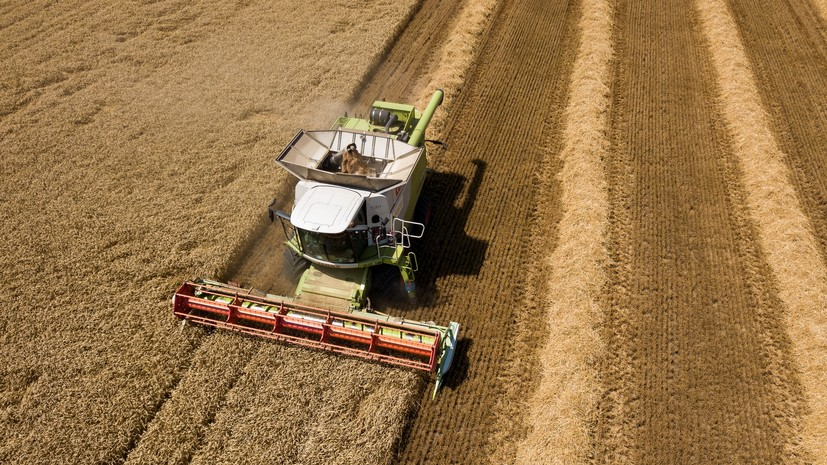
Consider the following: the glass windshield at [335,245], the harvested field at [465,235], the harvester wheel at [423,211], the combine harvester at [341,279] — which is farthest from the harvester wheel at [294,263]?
the harvester wheel at [423,211]

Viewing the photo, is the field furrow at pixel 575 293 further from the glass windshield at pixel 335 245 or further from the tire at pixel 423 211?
the glass windshield at pixel 335 245

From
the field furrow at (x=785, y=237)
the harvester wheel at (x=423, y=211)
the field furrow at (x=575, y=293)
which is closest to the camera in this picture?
the field furrow at (x=575, y=293)

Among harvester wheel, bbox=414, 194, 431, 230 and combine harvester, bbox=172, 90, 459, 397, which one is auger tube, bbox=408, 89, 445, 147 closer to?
combine harvester, bbox=172, 90, 459, 397

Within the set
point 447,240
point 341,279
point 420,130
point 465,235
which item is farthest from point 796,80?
point 341,279

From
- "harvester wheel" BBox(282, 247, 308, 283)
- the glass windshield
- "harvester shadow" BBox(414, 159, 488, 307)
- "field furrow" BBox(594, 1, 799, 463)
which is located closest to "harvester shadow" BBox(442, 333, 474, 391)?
"harvester shadow" BBox(414, 159, 488, 307)

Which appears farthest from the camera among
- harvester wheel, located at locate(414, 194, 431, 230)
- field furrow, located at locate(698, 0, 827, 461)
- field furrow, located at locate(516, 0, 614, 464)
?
harvester wheel, located at locate(414, 194, 431, 230)

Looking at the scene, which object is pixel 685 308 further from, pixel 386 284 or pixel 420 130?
pixel 420 130
